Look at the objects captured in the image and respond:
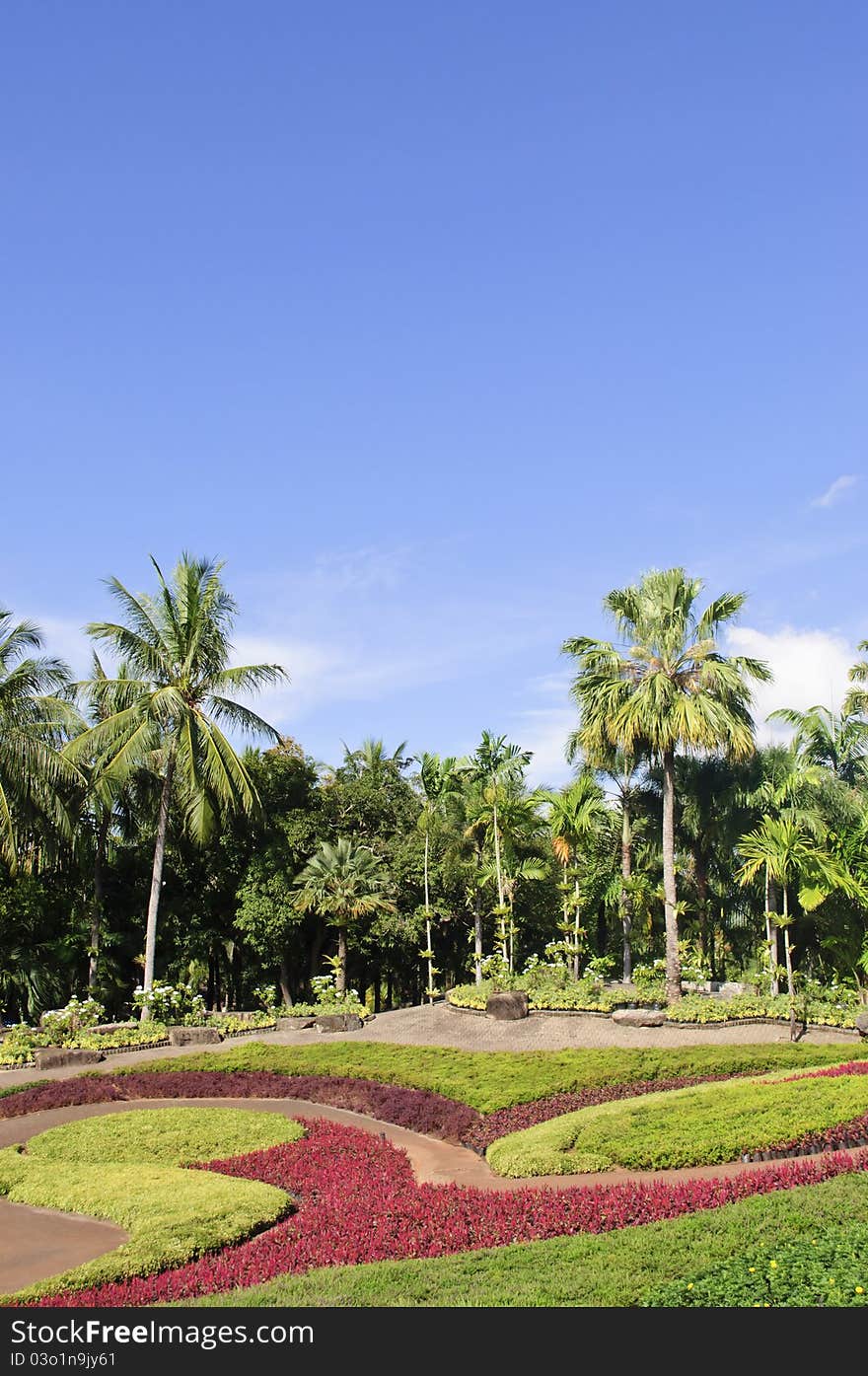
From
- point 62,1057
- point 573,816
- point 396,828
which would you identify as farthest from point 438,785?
point 62,1057

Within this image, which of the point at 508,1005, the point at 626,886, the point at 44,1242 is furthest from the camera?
the point at 626,886

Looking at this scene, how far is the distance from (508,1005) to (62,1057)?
1040 centimetres

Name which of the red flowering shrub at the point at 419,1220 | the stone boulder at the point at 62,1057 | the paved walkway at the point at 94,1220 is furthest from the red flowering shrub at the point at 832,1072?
the stone boulder at the point at 62,1057

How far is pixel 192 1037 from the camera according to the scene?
2327 cm

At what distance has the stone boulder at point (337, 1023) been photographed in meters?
24.6

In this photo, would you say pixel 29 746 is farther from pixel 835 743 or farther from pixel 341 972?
pixel 835 743

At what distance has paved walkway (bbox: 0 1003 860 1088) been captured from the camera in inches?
815

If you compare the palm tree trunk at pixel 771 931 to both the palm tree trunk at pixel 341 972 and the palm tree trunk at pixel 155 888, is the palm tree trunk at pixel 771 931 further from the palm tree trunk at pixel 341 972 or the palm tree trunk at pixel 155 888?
the palm tree trunk at pixel 155 888

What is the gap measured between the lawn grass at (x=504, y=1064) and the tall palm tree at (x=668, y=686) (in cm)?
710

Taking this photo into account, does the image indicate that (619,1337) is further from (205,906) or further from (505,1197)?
(205,906)

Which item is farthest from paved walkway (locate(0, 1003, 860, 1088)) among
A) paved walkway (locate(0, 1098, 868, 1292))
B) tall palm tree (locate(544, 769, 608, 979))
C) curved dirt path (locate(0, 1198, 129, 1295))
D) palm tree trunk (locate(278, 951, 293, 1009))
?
palm tree trunk (locate(278, 951, 293, 1009))

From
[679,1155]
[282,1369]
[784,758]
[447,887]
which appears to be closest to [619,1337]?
[282,1369]

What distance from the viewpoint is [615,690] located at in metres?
27.4

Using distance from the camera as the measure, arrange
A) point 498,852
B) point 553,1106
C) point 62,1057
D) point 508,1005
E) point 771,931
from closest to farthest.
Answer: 1. point 553,1106
2. point 62,1057
3. point 508,1005
4. point 771,931
5. point 498,852
